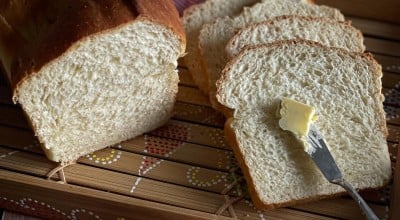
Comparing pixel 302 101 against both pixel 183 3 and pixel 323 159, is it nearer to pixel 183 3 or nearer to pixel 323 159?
pixel 323 159

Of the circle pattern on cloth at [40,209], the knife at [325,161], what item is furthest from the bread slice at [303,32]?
the circle pattern on cloth at [40,209]

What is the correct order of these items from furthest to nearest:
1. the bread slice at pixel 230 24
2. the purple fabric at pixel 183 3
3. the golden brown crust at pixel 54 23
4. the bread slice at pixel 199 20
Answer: the purple fabric at pixel 183 3
the bread slice at pixel 199 20
the bread slice at pixel 230 24
the golden brown crust at pixel 54 23

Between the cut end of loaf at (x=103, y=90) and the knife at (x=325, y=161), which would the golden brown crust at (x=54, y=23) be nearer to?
the cut end of loaf at (x=103, y=90)

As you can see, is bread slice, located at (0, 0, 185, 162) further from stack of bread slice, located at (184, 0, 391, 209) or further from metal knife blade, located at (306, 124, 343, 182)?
metal knife blade, located at (306, 124, 343, 182)

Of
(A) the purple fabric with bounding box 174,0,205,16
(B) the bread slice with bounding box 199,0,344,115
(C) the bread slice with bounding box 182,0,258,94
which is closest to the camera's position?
(B) the bread slice with bounding box 199,0,344,115

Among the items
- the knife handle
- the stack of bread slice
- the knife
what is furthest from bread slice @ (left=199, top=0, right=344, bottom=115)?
the knife handle

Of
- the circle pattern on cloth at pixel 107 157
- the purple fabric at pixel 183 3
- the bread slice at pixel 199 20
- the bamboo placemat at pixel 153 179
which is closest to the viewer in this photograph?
the bamboo placemat at pixel 153 179

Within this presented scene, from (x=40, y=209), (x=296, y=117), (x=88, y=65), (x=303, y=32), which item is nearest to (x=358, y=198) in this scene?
(x=296, y=117)
